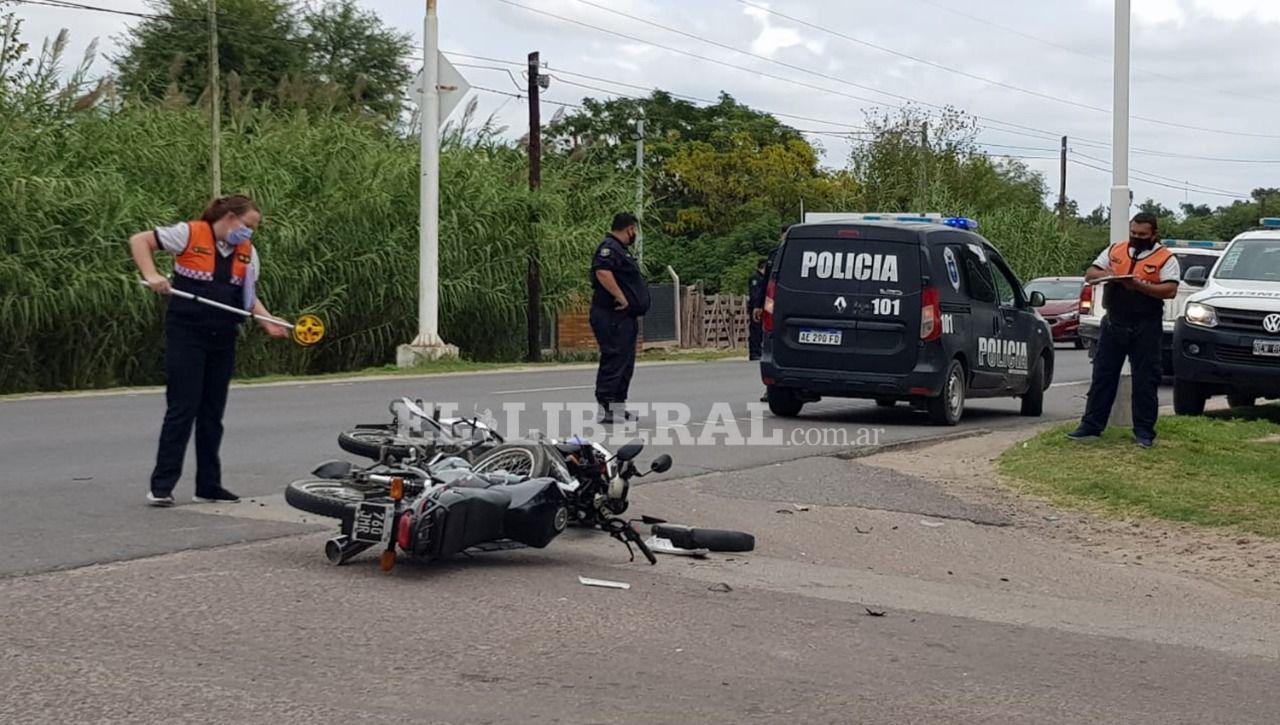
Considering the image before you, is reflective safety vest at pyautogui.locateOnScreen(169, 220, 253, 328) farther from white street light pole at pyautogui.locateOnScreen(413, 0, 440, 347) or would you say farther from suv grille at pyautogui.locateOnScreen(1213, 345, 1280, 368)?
white street light pole at pyautogui.locateOnScreen(413, 0, 440, 347)

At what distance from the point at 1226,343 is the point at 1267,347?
1.31 feet

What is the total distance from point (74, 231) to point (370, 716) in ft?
60.6

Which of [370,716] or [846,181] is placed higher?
[846,181]

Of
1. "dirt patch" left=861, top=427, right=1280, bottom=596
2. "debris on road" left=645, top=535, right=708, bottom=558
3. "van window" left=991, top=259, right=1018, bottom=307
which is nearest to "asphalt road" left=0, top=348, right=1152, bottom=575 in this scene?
"van window" left=991, top=259, right=1018, bottom=307

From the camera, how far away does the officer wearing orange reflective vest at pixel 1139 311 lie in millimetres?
→ 13062

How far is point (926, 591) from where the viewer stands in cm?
835

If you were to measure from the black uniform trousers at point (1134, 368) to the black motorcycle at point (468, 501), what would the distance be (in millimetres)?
5609

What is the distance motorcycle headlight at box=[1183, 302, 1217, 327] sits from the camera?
1655 cm

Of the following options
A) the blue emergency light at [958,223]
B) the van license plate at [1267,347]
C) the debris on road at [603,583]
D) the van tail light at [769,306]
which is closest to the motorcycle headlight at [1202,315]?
the van license plate at [1267,347]

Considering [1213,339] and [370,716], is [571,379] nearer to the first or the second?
[1213,339]

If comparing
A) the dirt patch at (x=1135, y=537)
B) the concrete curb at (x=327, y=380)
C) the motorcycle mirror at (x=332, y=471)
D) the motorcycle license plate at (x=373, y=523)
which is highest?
the motorcycle mirror at (x=332, y=471)

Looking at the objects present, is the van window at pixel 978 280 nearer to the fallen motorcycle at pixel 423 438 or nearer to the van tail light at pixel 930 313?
the van tail light at pixel 930 313

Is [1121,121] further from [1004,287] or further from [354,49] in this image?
[354,49]

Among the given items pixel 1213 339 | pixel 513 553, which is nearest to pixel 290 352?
pixel 1213 339
